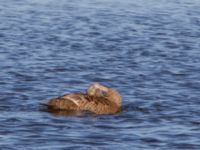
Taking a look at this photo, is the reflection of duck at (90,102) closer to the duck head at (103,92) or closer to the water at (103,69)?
the duck head at (103,92)

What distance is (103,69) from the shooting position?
21531 mm

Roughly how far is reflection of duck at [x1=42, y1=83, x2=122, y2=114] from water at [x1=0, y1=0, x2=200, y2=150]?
0.78 feet

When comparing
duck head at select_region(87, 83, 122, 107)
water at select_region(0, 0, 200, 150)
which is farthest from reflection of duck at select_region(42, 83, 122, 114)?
water at select_region(0, 0, 200, 150)

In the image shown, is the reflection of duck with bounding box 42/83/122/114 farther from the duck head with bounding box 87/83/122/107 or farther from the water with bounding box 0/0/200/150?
the water with bounding box 0/0/200/150

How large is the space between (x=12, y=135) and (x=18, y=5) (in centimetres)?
1933

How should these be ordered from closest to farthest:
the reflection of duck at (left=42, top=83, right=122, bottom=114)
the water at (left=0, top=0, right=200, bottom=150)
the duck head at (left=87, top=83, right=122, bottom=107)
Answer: the water at (left=0, top=0, right=200, bottom=150)
the reflection of duck at (left=42, top=83, right=122, bottom=114)
the duck head at (left=87, top=83, right=122, bottom=107)

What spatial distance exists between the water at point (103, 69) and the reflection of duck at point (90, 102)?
0.78ft

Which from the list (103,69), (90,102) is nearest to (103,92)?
(90,102)

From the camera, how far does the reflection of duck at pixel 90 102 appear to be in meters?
17.0

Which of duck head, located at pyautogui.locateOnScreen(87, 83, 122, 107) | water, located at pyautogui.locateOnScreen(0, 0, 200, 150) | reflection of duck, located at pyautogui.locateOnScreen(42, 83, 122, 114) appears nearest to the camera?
water, located at pyautogui.locateOnScreen(0, 0, 200, 150)

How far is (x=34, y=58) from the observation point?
22.8m

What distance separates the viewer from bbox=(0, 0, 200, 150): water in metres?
15.1

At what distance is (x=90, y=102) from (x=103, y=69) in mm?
4267

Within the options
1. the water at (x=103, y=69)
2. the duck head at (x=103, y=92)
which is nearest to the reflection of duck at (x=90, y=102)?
the duck head at (x=103, y=92)
